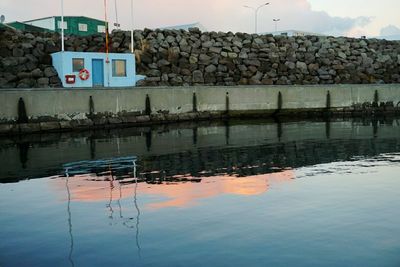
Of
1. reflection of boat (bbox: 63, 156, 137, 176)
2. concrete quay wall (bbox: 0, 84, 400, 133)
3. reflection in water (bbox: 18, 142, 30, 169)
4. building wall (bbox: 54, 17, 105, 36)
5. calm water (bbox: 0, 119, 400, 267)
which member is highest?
building wall (bbox: 54, 17, 105, 36)

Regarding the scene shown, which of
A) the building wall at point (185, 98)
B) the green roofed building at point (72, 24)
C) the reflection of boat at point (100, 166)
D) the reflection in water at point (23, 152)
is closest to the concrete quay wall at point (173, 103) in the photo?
the building wall at point (185, 98)

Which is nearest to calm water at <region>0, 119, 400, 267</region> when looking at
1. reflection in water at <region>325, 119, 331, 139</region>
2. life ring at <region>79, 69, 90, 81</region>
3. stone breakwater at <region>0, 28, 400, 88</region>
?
reflection in water at <region>325, 119, 331, 139</region>

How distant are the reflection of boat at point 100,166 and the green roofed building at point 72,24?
4257cm

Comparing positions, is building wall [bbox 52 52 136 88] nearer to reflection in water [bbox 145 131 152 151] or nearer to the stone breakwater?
the stone breakwater

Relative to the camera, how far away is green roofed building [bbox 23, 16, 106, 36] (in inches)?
2132

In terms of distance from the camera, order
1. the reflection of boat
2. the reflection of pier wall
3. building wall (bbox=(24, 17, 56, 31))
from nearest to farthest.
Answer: the reflection of boat → the reflection of pier wall → building wall (bbox=(24, 17, 56, 31))

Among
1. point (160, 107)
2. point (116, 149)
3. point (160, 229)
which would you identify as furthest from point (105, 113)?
point (160, 229)

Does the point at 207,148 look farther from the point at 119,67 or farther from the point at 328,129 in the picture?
the point at 119,67

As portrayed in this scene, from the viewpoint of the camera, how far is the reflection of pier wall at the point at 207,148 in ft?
43.3

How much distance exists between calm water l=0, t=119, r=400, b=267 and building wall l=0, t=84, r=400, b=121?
16.7 ft

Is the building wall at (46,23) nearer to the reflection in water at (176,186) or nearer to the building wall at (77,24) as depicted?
the building wall at (77,24)

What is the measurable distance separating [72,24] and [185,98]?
108ft

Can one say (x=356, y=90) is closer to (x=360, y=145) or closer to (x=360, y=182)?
(x=360, y=145)

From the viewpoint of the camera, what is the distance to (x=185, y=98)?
26297mm
